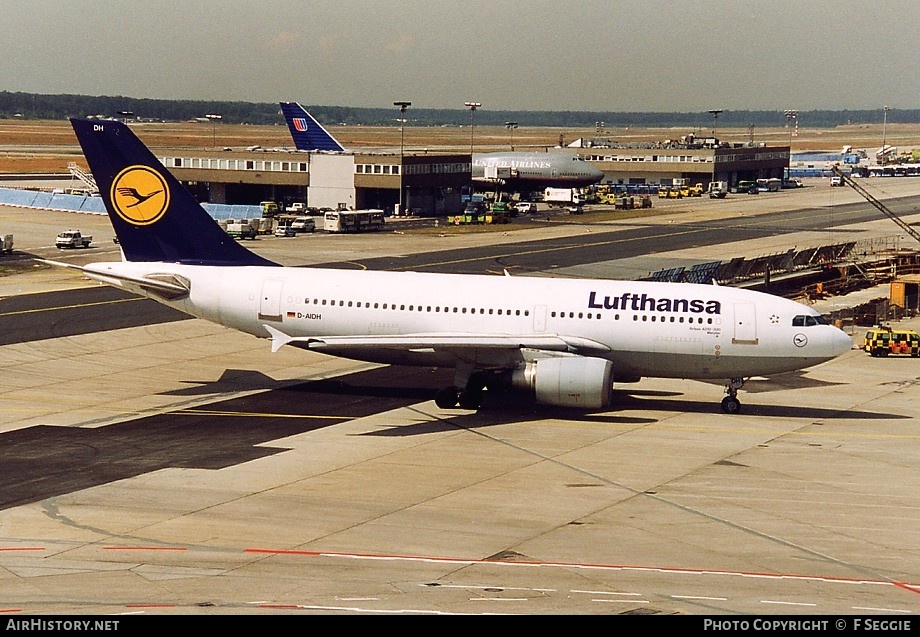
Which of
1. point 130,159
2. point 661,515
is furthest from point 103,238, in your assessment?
point 661,515

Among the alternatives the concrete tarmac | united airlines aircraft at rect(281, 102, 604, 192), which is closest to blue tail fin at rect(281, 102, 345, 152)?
united airlines aircraft at rect(281, 102, 604, 192)

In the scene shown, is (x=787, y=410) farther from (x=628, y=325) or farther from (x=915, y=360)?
(x=915, y=360)

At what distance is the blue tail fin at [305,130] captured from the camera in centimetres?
14712

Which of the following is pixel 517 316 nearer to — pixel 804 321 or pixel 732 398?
pixel 732 398

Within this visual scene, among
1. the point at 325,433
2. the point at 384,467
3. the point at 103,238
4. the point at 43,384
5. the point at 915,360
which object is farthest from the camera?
the point at 103,238

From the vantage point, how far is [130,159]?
2114 inches

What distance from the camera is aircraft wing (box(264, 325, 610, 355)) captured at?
47.4 metres

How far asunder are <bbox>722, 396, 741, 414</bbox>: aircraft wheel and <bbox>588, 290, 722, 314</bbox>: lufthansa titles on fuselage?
4.12 metres

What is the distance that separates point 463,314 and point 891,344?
27.3 m

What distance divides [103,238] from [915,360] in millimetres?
81625

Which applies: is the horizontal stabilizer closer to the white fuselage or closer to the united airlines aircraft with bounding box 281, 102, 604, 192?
the white fuselage

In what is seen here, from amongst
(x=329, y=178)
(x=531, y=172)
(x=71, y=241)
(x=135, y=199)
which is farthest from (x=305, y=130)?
(x=135, y=199)

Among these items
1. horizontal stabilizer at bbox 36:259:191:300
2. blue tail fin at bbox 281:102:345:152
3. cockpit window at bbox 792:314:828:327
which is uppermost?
blue tail fin at bbox 281:102:345:152

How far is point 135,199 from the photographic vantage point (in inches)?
2114
